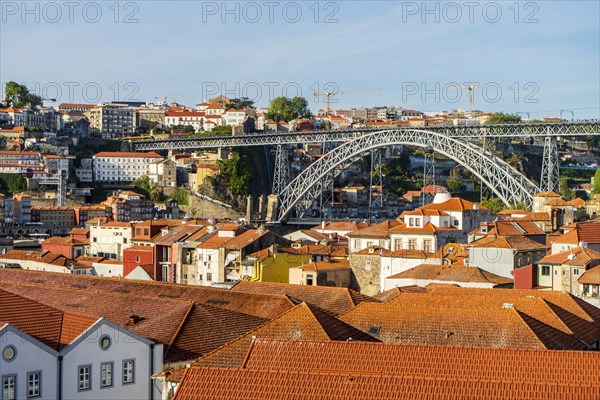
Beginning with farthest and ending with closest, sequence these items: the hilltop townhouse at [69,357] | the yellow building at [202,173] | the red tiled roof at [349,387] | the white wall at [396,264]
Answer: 1. the yellow building at [202,173]
2. the white wall at [396,264]
3. the hilltop townhouse at [69,357]
4. the red tiled roof at [349,387]

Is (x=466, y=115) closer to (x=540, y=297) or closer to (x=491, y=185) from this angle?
(x=491, y=185)

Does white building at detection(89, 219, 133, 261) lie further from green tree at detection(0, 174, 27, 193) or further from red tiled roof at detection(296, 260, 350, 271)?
green tree at detection(0, 174, 27, 193)

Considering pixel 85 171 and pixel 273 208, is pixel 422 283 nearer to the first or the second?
pixel 273 208

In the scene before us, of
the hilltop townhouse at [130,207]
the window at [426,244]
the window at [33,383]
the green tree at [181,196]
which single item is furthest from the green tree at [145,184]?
the window at [33,383]

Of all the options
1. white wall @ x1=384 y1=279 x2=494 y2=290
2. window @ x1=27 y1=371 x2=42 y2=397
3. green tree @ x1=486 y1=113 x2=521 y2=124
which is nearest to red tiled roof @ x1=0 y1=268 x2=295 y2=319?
window @ x1=27 y1=371 x2=42 y2=397

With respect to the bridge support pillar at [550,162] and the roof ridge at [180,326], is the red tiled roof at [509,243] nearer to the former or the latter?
the roof ridge at [180,326]

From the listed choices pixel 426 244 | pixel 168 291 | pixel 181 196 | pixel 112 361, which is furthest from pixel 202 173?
pixel 112 361
